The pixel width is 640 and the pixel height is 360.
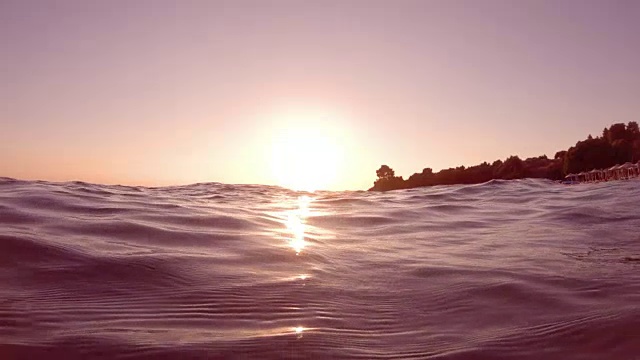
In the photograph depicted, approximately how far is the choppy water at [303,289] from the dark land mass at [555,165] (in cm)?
2998

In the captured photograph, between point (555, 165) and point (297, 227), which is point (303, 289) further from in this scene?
point (555, 165)

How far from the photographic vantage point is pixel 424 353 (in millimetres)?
2213

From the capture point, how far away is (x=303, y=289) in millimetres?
3150

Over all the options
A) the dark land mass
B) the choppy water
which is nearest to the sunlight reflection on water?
the choppy water

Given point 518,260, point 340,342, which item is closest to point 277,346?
point 340,342

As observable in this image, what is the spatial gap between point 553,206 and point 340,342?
6700mm

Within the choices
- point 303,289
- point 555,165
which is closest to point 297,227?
point 303,289

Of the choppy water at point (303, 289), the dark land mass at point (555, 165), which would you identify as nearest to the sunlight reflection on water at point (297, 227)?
the choppy water at point (303, 289)

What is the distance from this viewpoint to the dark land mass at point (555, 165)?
113ft

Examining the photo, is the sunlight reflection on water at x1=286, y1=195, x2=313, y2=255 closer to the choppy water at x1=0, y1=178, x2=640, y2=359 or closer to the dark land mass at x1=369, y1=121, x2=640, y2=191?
the choppy water at x1=0, y1=178, x2=640, y2=359

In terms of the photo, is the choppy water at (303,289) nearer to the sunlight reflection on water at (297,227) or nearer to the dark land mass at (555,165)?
the sunlight reflection on water at (297,227)

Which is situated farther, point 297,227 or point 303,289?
point 297,227

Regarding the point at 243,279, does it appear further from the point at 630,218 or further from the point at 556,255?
the point at 630,218

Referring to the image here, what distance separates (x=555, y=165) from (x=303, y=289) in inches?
1537
